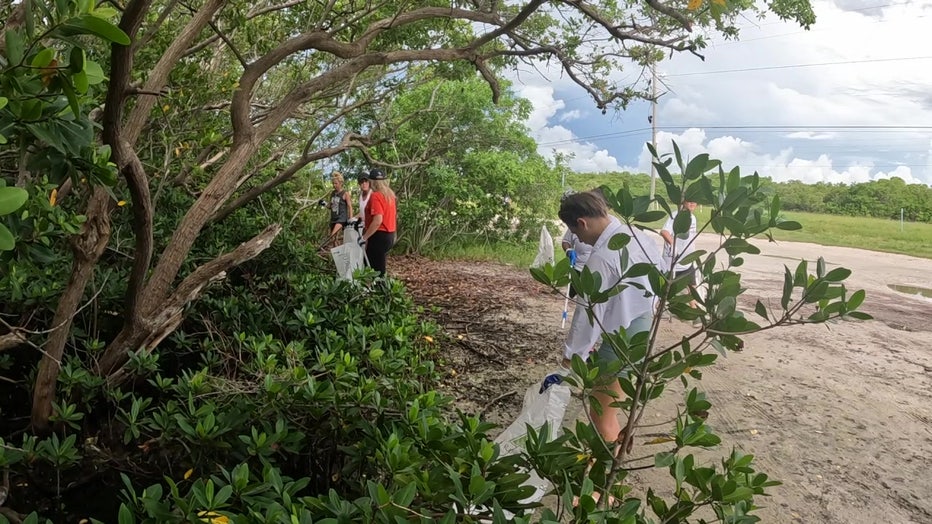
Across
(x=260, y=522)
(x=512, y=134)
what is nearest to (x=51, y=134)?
(x=260, y=522)

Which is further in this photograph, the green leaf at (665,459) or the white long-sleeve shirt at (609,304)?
the white long-sleeve shirt at (609,304)

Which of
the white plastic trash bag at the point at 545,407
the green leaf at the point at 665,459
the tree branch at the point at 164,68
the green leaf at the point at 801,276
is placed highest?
the tree branch at the point at 164,68

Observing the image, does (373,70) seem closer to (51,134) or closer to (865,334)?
(865,334)

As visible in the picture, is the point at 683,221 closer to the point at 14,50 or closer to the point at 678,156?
the point at 678,156

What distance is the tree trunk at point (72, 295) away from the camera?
2342 mm

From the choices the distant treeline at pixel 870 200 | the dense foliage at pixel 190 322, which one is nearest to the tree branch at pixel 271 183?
the dense foliage at pixel 190 322

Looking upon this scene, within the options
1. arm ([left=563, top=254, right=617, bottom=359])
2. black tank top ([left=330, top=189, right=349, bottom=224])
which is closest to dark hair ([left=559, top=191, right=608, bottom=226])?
arm ([left=563, top=254, right=617, bottom=359])

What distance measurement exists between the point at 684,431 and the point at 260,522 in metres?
1.14

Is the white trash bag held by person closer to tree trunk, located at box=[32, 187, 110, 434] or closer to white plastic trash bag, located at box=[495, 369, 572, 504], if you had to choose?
tree trunk, located at box=[32, 187, 110, 434]

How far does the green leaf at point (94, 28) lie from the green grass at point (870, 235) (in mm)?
20878

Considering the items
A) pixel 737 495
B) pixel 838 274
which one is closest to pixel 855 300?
pixel 838 274

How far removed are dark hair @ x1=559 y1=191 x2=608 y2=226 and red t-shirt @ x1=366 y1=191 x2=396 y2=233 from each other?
11.5 feet

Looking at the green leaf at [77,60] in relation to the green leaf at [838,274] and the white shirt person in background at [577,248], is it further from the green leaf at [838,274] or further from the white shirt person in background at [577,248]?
the white shirt person in background at [577,248]

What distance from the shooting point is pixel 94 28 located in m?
0.88
